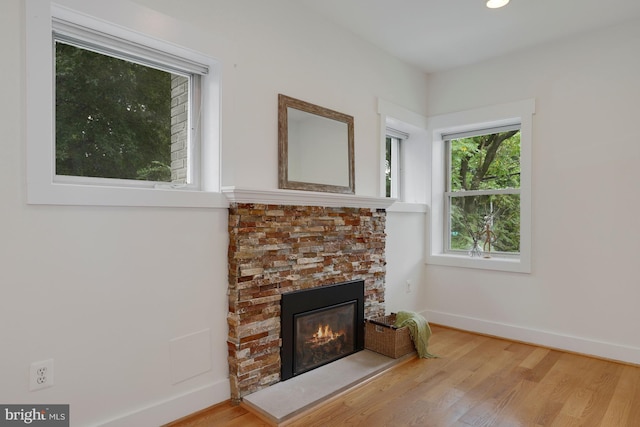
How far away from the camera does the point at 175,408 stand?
2131 mm

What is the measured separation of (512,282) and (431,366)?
1282 millimetres

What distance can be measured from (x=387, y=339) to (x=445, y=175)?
208cm

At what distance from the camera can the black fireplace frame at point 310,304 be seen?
255 cm

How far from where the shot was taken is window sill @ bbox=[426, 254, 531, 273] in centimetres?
354

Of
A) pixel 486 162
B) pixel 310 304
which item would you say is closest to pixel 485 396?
pixel 310 304

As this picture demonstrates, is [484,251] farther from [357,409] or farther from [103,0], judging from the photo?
[103,0]

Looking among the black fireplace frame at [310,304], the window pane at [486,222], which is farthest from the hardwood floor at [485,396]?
the window pane at [486,222]

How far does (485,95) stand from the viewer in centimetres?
377

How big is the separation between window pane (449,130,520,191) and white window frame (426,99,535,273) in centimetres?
11

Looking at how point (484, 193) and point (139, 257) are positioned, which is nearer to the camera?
point (139, 257)

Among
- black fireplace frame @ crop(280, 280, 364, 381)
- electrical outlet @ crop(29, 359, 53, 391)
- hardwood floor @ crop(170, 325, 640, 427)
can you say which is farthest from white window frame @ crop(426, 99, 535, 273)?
electrical outlet @ crop(29, 359, 53, 391)

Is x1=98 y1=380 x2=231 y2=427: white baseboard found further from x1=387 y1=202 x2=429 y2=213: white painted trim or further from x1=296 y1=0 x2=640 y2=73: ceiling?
x1=296 y1=0 x2=640 y2=73: ceiling

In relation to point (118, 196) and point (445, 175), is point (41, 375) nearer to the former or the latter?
point (118, 196)

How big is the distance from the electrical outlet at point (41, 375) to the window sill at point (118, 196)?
719 mm
